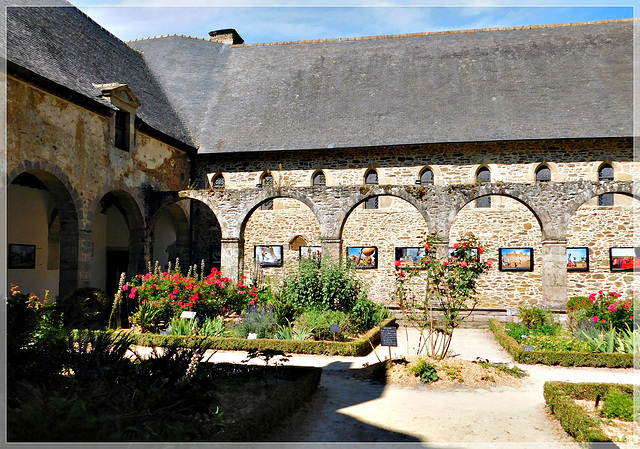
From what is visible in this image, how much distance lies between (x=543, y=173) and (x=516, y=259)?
271 centimetres

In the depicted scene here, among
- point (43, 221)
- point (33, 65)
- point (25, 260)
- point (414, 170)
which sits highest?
point (33, 65)

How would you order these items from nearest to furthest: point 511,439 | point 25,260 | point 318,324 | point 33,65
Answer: point 511,439 → point 318,324 → point 33,65 → point 25,260

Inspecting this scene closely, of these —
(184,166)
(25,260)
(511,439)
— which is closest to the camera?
(511,439)

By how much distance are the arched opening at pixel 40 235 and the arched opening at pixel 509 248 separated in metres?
10.7

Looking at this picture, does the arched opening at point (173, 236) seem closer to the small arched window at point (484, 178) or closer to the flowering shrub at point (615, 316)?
the small arched window at point (484, 178)

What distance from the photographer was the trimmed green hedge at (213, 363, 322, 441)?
445 centimetres

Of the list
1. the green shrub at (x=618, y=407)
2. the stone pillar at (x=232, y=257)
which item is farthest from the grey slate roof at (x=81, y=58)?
the green shrub at (x=618, y=407)

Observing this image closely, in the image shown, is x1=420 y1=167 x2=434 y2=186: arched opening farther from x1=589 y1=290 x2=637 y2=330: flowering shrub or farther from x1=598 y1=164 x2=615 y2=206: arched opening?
x1=589 y1=290 x2=637 y2=330: flowering shrub

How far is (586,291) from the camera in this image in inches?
624

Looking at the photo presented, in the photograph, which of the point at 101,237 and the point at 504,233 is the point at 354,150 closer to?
the point at 504,233

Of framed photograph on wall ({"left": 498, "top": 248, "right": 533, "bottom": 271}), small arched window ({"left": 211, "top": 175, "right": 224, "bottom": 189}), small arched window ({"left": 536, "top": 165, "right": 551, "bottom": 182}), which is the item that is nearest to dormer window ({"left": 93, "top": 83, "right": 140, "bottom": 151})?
small arched window ({"left": 211, "top": 175, "right": 224, "bottom": 189})

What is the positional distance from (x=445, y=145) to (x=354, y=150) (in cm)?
278

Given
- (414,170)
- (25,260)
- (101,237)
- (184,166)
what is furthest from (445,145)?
(25,260)

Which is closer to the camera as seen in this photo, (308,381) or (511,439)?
(511,439)
